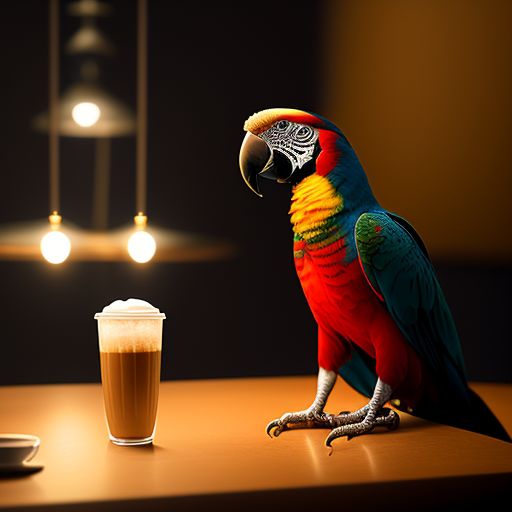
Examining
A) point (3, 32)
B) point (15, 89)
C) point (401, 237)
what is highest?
point (3, 32)

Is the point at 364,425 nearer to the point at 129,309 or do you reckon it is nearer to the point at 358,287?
the point at 358,287

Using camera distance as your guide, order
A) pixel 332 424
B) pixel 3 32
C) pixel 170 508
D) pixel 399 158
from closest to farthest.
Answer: pixel 170 508 < pixel 332 424 < pixel 3 32 < pixel 399 158

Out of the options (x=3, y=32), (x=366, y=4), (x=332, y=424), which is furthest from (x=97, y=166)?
(x=332, y=424)

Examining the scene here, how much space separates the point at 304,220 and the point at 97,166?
4.34ft

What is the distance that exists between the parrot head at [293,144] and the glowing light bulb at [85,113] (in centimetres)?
120

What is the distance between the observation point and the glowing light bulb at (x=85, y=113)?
2.57m

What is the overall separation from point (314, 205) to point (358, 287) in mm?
172

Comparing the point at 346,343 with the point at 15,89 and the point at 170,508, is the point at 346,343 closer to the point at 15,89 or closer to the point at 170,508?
the point at 170,508

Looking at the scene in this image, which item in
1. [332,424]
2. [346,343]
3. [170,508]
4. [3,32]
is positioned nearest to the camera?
[170,508]

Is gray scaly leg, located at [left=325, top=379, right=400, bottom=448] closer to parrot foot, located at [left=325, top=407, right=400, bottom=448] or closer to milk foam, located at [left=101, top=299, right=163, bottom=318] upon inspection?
parrot foot, located at [left=325, top=407, right=400, bottom=448]

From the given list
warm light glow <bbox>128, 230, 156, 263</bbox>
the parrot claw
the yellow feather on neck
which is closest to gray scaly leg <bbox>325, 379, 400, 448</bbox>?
the parrot claw

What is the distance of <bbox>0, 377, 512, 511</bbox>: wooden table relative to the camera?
3.16ft

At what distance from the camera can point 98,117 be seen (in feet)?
8.56

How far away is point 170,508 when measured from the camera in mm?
946
